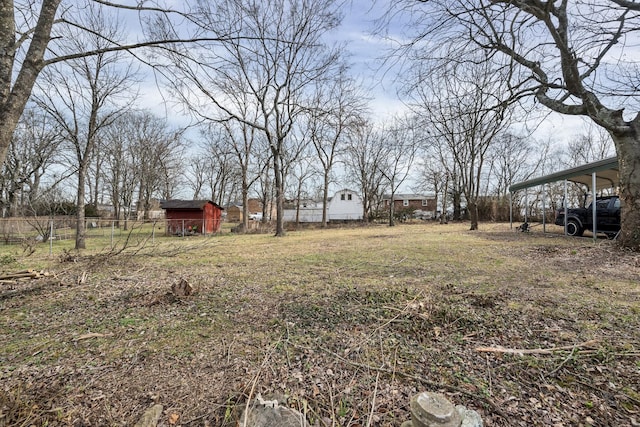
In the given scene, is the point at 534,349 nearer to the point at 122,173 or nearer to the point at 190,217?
the point at 190,217

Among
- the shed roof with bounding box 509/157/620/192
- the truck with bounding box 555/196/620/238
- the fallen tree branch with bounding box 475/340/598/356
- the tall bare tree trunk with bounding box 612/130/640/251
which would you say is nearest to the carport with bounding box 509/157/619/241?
the shed roof with bounding box 509/157/620/192

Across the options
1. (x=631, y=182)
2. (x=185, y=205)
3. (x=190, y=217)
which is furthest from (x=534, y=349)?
(x=185, y=205)

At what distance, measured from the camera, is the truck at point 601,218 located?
9.20 metres

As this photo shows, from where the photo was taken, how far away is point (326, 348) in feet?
8.27

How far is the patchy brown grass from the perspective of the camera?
1.79 m

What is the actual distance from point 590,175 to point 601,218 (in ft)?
9.44

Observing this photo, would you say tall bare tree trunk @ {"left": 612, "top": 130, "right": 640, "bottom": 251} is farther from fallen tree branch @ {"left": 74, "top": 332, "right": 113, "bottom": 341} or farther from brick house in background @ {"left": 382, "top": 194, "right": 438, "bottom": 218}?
brick house in background @ {"left": 382, "top": 194, "right": 438, "bottom": 218}

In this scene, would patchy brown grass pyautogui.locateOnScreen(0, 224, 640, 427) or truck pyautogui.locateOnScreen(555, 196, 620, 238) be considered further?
truck pyautogui.locateOnScreen(555, 196, 620, 238)

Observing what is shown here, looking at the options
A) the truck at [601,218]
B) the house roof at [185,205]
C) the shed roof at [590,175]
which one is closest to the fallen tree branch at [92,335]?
the shed roof at [590,175]

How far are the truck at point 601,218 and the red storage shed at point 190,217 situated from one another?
19.3 m

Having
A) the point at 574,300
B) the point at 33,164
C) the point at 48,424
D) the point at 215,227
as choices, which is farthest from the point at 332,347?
the point at 33,164

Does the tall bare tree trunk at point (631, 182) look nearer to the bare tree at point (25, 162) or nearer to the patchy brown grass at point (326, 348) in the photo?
the patchy brown grass at point (326, 348)

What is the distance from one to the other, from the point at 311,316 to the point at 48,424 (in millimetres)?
2177

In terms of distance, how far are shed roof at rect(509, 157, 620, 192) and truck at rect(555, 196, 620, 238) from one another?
3.60ft
